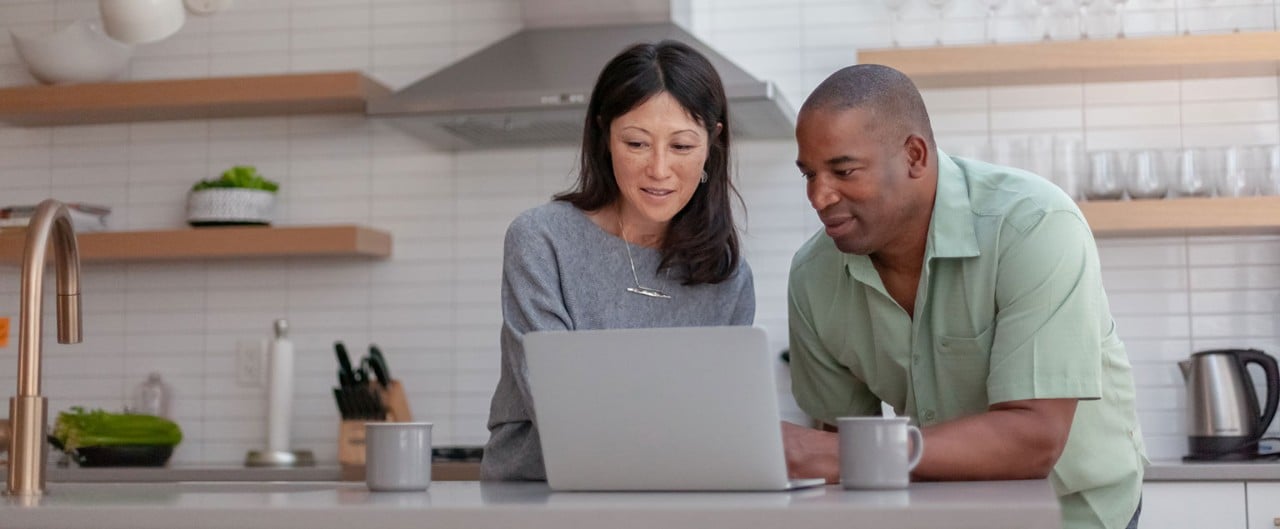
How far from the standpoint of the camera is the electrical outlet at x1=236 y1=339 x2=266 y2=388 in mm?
4129

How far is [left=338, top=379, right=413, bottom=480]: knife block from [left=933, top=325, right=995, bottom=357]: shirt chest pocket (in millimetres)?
2060

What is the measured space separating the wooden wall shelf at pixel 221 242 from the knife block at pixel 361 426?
15.4 inches

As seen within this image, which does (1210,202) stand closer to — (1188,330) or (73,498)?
(1188,330)

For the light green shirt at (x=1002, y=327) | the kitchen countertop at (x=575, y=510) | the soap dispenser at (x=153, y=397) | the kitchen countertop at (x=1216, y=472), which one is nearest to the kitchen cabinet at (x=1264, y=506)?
the kitchen countertop at (x=1216, y=472)

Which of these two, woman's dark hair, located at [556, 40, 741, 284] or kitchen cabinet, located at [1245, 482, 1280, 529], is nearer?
woman's dark hair, located at [556, 40, 741, 284]

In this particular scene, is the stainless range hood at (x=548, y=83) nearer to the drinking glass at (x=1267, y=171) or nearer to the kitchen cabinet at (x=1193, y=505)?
the drinking glass at (x=1267, y=171)

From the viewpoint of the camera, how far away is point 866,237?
199 cm

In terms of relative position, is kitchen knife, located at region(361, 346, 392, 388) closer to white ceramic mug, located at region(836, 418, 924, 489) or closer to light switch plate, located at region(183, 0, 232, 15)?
light switch plate, located at region(183, 0, 232, 15)

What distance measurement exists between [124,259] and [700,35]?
5.87 ft

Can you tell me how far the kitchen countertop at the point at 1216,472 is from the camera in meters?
3.05

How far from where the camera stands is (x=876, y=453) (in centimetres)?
146

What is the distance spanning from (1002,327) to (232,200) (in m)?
2.66

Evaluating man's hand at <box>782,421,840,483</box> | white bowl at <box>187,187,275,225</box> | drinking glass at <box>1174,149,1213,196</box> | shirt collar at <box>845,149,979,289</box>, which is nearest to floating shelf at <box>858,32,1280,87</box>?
drinking glass at <box>1174,149,1213,196</box>

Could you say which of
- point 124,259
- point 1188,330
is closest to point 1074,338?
point 1188,330
